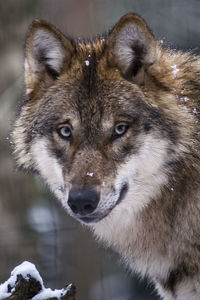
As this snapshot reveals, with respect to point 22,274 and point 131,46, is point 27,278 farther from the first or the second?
point 131,46

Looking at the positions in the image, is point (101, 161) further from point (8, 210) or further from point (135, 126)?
point (8, 210)

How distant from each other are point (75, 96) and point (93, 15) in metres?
4.32

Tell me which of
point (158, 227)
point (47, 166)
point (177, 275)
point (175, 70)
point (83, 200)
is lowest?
point (177, 275)

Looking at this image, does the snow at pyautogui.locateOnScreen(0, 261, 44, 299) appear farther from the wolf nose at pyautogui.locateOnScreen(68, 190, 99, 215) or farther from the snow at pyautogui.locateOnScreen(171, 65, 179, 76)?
the snow at pyautogui.locateOnScreen(171, 65, 179, 76)

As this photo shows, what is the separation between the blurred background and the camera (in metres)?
7.50

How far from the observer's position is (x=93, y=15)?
7758mm

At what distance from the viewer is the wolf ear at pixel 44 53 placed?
3740mm

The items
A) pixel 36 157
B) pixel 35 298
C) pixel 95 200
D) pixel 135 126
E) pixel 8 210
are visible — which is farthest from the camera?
pixel 8 210

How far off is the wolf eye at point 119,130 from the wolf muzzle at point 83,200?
1.46 feet

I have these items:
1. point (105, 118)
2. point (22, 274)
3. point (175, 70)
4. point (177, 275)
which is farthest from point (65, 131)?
point (177, 275)

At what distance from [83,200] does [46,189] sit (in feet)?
14.4

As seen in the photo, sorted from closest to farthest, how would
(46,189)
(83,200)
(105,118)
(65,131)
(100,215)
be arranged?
(83,200), (100,215), (105,118), (65,131), (46,189)

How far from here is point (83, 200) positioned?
129 inches

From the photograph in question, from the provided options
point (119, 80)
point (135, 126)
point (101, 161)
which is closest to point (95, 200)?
point (101, 161)
